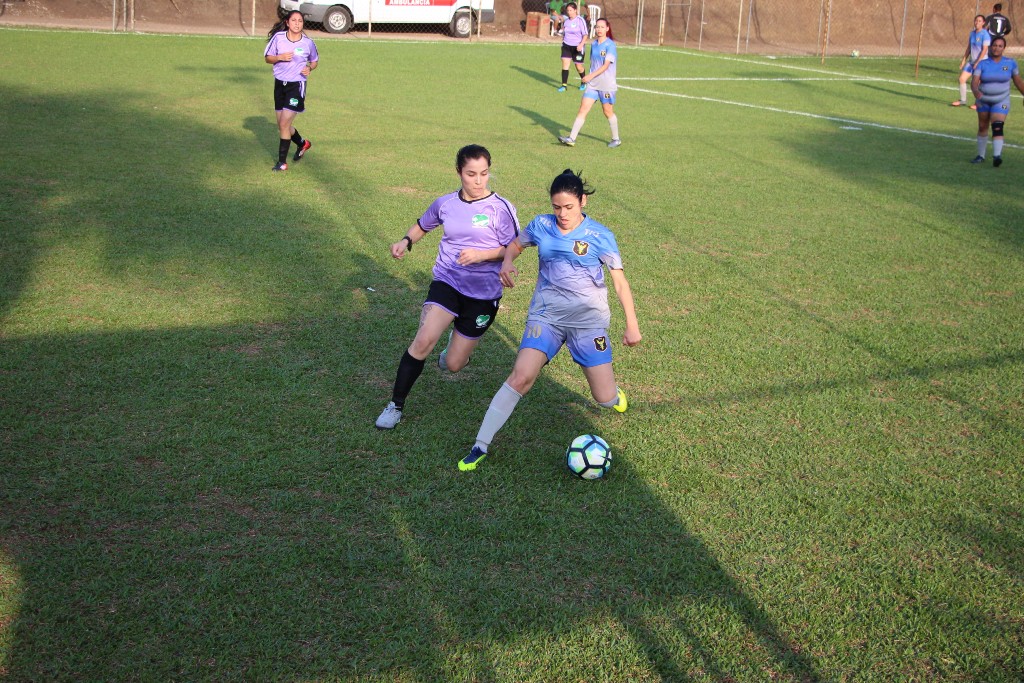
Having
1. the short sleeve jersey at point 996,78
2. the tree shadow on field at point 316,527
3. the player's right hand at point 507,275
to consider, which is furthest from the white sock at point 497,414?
the short sleeve jersey at point 996,78

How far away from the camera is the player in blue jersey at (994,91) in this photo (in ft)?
48.4

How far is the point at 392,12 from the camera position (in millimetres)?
30250

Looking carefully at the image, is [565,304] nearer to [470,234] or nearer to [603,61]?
[470,234]

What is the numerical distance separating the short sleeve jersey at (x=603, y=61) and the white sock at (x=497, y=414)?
11131mm

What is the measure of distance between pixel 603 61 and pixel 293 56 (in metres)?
5.29

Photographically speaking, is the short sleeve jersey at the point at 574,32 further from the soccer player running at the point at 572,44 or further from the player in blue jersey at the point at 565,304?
the player in blue jersey at the point at 565,304

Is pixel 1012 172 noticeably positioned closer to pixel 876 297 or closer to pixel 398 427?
pixel 876 297

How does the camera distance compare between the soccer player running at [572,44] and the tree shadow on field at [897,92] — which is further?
the tree shadow on field at [897,92]

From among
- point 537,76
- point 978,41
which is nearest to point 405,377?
point 537,76

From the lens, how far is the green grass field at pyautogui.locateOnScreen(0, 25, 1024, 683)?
12.7ft

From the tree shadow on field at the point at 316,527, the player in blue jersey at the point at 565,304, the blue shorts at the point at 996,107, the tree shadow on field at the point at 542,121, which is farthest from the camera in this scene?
the tree shadow on field at the point at 542,121

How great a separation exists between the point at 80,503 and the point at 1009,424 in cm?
556

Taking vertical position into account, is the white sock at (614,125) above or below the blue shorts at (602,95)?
below

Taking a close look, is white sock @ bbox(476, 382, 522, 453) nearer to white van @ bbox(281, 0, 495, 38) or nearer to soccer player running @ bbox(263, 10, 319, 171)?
soccer player running @ bbox(263, 10, 319, 171)
